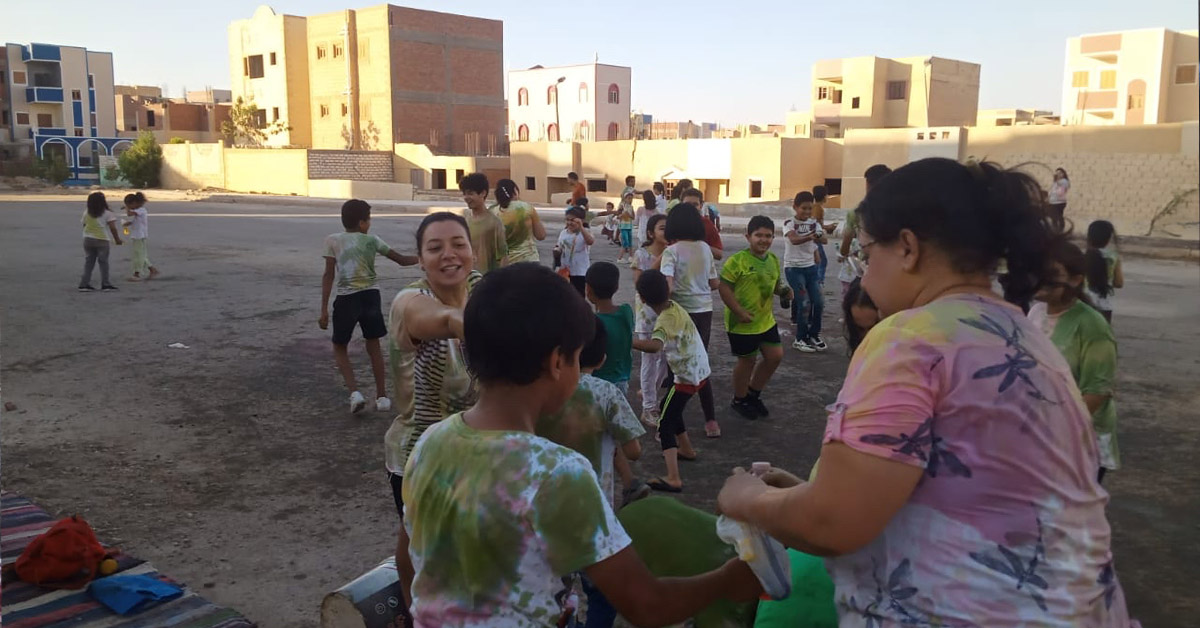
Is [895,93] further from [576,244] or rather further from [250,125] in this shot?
[576,244]

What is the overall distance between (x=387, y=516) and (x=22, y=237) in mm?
20664

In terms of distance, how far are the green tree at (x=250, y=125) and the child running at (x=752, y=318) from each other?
191 feet

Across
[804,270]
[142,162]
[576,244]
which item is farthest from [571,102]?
[804,270]

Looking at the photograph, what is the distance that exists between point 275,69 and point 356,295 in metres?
58.6

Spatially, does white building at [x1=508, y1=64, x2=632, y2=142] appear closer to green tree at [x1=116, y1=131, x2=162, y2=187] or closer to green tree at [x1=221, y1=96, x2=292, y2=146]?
green tree at [x1=221, y1=96, x2=292, y2=146]

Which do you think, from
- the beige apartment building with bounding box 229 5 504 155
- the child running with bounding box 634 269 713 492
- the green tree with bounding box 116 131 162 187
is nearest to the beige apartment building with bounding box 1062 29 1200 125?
the beige apartment building with bounding box 229 5 504 155

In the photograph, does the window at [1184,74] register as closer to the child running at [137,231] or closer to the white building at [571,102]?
the white building at [571,102]

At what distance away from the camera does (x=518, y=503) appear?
5.41 feet

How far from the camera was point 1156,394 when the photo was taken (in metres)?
7.48

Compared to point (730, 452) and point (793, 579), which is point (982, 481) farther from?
point (730, 452)

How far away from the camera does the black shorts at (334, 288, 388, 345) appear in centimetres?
687

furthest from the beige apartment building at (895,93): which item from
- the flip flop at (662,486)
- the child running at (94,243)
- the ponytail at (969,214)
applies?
the ponytail at (969,214)

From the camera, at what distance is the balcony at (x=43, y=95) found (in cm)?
6225

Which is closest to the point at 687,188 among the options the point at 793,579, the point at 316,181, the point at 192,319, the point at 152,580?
the point at 192,319
